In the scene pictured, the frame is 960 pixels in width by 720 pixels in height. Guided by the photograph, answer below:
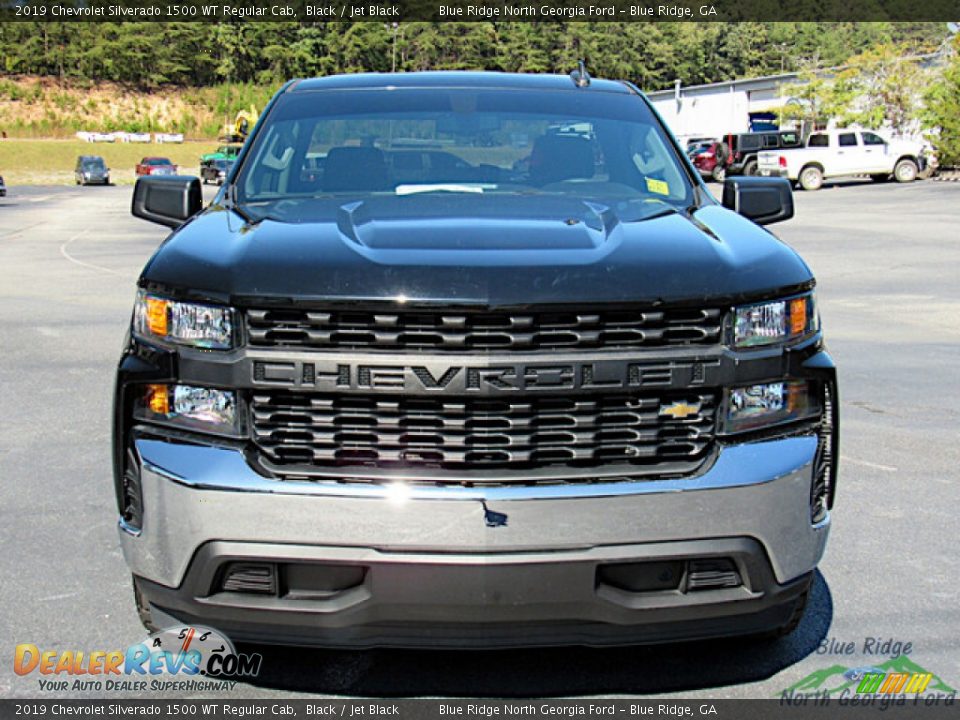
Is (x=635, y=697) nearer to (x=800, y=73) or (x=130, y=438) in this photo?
(x=130, y=438)

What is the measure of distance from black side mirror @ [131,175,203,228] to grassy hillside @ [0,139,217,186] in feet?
230

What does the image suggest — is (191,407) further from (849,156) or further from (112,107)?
(112,107)

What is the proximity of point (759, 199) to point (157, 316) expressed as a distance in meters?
2.45

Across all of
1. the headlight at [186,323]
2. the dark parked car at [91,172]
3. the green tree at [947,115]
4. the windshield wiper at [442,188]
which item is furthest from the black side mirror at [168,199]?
the dark parked car at [91,172]

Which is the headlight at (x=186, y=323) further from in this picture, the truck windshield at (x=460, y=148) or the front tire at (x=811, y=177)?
the front tire at (x=811, y=177)

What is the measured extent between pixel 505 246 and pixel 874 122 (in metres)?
55.4

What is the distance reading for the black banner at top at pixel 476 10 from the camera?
13738 centimetres

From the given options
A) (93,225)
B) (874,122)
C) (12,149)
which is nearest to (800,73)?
(874,122)

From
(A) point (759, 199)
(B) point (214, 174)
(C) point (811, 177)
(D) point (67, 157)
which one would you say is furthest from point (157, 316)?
(D) point (67, 157)

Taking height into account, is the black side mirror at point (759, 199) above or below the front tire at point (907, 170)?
above

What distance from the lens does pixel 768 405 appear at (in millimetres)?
3400

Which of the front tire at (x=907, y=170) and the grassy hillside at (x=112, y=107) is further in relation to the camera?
the grassy hillside at (x=112, y=107)

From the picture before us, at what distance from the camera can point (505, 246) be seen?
136 inches

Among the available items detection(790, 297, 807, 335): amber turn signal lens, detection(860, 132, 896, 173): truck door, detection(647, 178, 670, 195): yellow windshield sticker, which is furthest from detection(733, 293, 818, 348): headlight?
detection(860, 132, 896, 173): truck door
